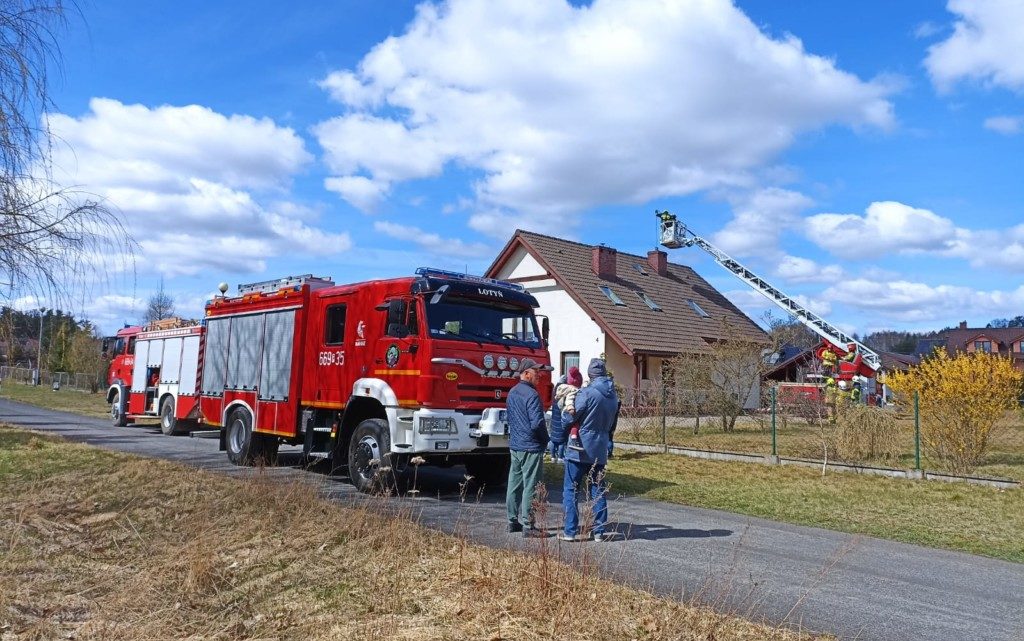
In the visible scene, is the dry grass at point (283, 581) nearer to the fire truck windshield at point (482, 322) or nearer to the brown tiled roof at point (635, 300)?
the fire truck windshield at point (482, 322)

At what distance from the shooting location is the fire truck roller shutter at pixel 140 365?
66.6 ft

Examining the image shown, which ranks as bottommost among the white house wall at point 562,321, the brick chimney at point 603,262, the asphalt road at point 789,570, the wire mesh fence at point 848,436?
the asphalt road at point 789,570

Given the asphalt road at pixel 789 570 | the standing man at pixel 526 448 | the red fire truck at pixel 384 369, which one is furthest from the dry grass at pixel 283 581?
the red fire truck at pixel 384 369

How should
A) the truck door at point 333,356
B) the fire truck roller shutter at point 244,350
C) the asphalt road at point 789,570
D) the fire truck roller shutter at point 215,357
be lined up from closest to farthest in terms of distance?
the asphalt road at point 789,570 → the truck door at point 333,356 → the fire truck roller shutter at point 244,350 → the fire truck roller shutter at point 215,357

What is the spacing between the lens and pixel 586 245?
32.2m

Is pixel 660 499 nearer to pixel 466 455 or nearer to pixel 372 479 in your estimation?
pixel 466 455

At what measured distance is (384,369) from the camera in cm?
970

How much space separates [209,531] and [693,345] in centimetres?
2441

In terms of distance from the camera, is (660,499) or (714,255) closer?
(660,499)

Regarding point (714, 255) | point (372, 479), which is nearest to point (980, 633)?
point (372, 479)

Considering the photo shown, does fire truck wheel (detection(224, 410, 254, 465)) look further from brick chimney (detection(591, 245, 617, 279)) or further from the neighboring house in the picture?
the neighboring house

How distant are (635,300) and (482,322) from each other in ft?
68.0

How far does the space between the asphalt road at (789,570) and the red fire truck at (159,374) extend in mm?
9189

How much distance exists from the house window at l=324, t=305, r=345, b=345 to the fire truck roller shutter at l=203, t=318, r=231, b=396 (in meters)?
3.36
